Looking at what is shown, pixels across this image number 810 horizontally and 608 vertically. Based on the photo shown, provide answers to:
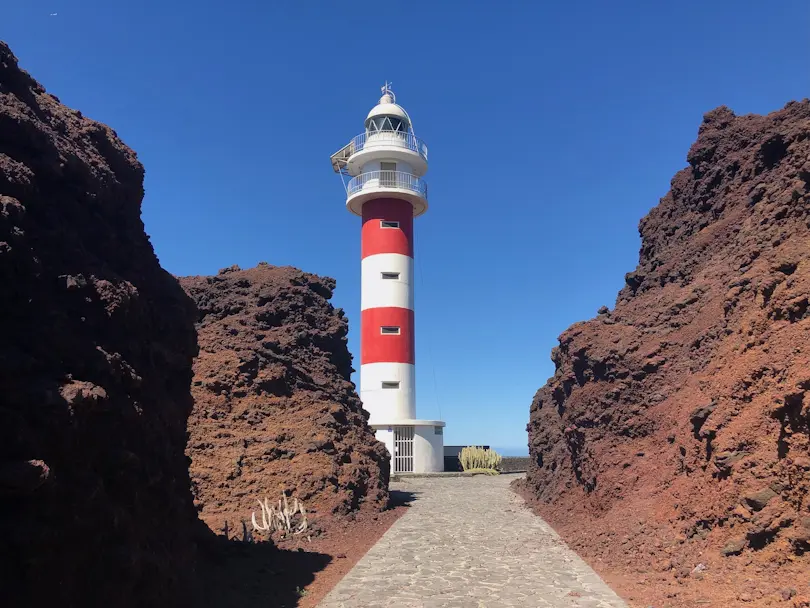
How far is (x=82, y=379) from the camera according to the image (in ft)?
19.8

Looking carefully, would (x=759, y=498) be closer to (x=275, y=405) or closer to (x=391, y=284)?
(x=275, y=405)

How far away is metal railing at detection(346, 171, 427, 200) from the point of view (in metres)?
31.7

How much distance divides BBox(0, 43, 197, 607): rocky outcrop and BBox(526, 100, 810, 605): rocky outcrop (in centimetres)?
639

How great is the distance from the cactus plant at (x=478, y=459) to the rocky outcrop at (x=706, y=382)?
14862mm

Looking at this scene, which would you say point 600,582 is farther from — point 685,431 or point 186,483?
point 186,483

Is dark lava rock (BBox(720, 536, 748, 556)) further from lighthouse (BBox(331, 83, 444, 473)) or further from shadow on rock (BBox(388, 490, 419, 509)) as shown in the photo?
lighthouse (BBox(331, 83, 444, 473))

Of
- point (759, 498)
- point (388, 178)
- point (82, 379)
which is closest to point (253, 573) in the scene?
point (82, 379)

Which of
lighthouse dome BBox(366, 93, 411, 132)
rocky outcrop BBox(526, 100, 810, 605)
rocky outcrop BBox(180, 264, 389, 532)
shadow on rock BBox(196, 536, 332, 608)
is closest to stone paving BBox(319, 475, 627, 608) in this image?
shadow on rock BBox(196, 536, 332, 608)

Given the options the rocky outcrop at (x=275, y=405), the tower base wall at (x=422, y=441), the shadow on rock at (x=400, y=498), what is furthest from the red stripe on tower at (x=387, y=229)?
the shadow on rock at (x=400, y=498)

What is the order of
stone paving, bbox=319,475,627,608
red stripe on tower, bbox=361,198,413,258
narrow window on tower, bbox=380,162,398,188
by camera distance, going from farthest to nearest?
narrow window on tower, bbox=380,162,398,188 → red stripe on tower, bbox=361,198,413,258 → stone paving, bbox=319,475,627,608

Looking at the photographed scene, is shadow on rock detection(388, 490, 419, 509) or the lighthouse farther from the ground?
the lighthouse

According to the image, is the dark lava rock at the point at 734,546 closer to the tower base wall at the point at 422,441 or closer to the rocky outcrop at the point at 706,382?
the rocky outcrop at the point at 706,382

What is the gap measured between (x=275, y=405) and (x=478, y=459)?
19929 mm

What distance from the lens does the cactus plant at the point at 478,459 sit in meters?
35.1
